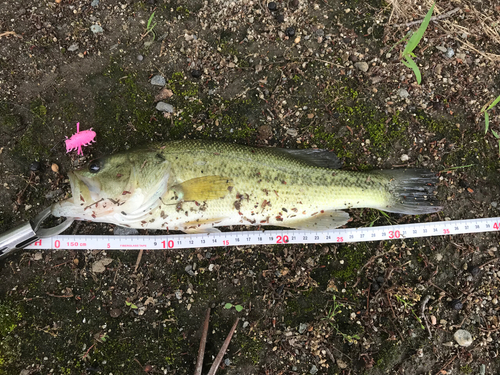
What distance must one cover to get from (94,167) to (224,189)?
1.40 meters

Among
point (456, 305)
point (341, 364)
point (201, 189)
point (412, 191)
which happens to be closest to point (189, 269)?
point (201, 189)

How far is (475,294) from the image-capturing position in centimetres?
409

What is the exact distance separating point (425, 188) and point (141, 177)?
11.2 ft

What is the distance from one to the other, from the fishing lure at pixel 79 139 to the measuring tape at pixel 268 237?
43.3 inches

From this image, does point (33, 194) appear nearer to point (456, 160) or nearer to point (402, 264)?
point (402, 264)

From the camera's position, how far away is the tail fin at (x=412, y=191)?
3.93m

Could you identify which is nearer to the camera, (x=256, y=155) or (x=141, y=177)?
A: (x=141, y=177)

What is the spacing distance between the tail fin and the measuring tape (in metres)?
0.25

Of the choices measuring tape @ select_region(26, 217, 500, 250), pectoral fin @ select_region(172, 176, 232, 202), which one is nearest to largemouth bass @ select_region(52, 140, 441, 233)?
pectoral fin @ select_region(172, 176, 232, 202)

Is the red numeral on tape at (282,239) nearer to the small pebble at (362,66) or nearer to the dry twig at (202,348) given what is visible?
the dry twig at (202,348)

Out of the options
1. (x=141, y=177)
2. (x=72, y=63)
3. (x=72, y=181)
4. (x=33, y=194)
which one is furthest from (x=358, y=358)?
(x=72, y=63)

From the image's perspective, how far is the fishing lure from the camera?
396 centimetres

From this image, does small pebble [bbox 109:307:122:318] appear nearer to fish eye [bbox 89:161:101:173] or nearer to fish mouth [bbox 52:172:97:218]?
fish mouth [bbox 52:172:97:218]

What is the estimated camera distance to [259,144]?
13.5 ft
